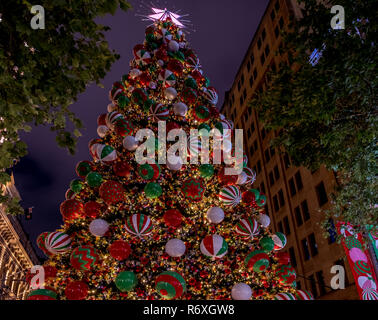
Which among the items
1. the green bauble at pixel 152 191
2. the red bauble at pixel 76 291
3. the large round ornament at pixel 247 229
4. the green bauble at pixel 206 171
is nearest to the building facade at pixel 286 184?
the large round ornament at pixel 247 229

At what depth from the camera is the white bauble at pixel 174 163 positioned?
850 centimetres

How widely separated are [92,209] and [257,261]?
181 inches

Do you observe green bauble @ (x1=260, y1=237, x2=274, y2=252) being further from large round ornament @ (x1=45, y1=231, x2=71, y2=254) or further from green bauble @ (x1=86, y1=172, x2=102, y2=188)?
large round ornament @ (x1=45, y1=231, x2=71, y2=254)

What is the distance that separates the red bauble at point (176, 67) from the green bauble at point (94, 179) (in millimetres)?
4994

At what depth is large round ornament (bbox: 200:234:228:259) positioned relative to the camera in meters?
7.16

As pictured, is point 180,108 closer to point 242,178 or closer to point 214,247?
point 242,178

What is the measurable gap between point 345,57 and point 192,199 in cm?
493

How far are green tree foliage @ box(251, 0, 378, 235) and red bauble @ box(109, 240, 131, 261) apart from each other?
4.67m

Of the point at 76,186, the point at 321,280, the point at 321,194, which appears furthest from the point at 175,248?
the point at 321,194

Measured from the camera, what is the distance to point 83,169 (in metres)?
8.76

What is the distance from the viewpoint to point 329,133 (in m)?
6.77

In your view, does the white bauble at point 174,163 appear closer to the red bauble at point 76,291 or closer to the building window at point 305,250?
the red bauble at point 76,291

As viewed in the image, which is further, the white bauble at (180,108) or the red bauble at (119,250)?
the white bauble at (180,108)
